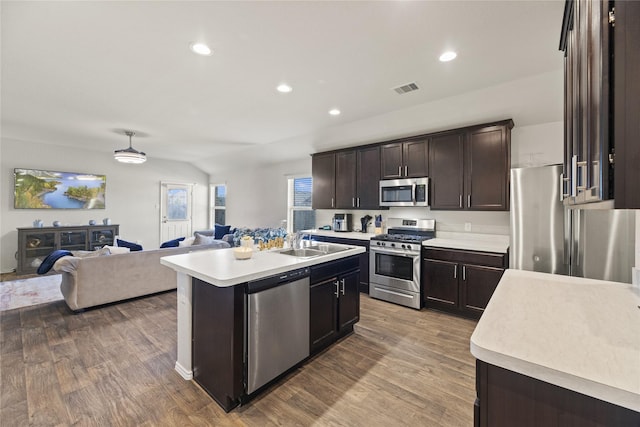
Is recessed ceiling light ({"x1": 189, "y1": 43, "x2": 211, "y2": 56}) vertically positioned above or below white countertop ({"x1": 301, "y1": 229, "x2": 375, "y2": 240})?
above

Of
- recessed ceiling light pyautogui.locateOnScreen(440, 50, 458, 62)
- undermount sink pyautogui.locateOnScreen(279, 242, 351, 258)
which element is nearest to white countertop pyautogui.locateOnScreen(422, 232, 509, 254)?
undermount sink pyautogui.locateOnScreen(279, 242, 351, 258)

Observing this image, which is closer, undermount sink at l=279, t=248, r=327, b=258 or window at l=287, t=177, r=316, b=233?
undermount sink at l=279, t=248, r=327, b=258

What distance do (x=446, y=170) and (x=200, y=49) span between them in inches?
125

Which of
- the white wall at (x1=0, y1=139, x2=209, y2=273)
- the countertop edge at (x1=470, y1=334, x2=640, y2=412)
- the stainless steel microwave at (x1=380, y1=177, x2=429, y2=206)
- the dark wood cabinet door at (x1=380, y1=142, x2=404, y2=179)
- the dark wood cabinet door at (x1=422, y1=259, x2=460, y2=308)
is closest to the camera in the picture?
the countertop edge at (x1=470, y1=334, x2=640, y2=412)

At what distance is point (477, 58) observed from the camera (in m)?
2.43

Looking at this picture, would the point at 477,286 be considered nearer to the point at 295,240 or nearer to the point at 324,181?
the point at 295,240

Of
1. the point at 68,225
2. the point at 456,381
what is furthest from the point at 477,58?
the point at 68,225

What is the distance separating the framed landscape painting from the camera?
5590 mm

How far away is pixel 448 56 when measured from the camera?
7.91ft

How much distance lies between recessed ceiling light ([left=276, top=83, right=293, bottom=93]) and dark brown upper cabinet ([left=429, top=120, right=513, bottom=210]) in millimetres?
2076

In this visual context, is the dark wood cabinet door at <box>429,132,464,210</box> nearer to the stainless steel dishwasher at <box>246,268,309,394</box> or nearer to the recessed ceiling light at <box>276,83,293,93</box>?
the recessed ceiling light at <box>276,83,293,93</box>

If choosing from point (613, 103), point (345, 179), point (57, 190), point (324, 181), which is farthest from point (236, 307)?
point (57, 190)

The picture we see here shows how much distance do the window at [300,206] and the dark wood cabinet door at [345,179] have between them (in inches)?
45.6

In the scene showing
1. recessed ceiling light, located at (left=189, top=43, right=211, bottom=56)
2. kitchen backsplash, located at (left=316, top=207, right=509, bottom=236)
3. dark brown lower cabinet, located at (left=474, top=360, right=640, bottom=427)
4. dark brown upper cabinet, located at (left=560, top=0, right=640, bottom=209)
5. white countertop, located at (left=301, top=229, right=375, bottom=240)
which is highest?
recessed ceiling light, located at (left=189, top=43, right=211, bottom=56)
